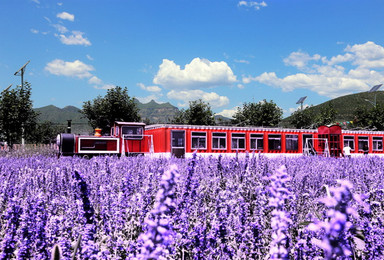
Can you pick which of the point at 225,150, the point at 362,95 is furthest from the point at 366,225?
the point at 362,95

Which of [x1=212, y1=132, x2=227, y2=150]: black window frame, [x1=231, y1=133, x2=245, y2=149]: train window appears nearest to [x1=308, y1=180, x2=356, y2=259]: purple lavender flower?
[x1=212, y1=132, x2=227, y2=150]: black window frame

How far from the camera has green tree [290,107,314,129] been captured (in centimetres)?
5241

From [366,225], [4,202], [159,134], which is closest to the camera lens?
[366,225]

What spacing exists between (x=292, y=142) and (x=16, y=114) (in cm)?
2073

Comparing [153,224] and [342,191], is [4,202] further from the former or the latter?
[342,191]

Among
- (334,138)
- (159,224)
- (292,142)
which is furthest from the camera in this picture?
(334,138)

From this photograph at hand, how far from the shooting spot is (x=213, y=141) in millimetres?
20062

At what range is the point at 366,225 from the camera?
2.53 m

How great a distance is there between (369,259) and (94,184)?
10.7 ft

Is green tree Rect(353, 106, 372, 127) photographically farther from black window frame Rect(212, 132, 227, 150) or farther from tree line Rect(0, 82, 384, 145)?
black window frame Rect(212, 132, 227, 150)

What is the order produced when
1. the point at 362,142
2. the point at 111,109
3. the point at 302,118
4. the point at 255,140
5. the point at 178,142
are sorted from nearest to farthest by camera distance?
the point at 178,142, the point at 255,140, the point at 362,142, the point at 111,109, the point at 302,118

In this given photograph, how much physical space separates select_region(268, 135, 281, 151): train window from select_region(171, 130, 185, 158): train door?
20.7 feet

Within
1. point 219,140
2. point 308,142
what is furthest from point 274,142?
point 219,140

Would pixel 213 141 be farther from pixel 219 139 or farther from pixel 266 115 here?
pixel 266 115
